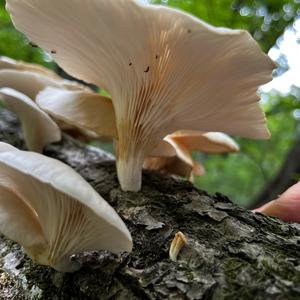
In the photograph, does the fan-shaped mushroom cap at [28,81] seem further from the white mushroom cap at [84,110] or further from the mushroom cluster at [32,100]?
the white mushroom cap at [84,110]

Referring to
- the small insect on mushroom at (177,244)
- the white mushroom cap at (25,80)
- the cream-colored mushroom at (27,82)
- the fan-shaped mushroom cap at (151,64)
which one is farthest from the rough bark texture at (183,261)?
the white mushroom cap at (25,80)

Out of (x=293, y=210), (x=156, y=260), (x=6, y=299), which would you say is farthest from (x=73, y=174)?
(x=293, y=210)

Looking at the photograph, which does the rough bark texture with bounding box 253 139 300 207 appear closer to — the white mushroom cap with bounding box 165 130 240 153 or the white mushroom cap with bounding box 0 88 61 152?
the white mushroom cap with bounding box 165 130 240 153

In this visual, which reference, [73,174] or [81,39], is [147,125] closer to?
[81,39]

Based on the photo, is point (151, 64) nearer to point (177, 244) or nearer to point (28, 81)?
point (177, 244)

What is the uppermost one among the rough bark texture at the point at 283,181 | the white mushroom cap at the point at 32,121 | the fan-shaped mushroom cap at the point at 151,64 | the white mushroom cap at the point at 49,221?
the fan-shaped mushroom cap at the point at 151,64

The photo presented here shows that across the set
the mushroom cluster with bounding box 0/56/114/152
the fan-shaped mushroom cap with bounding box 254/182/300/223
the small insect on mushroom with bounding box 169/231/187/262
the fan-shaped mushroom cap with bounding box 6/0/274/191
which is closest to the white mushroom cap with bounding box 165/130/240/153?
the fan-shaped mushroom cap with bounding box 6/0/274/191

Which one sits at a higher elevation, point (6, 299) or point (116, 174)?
point (116, 174)
